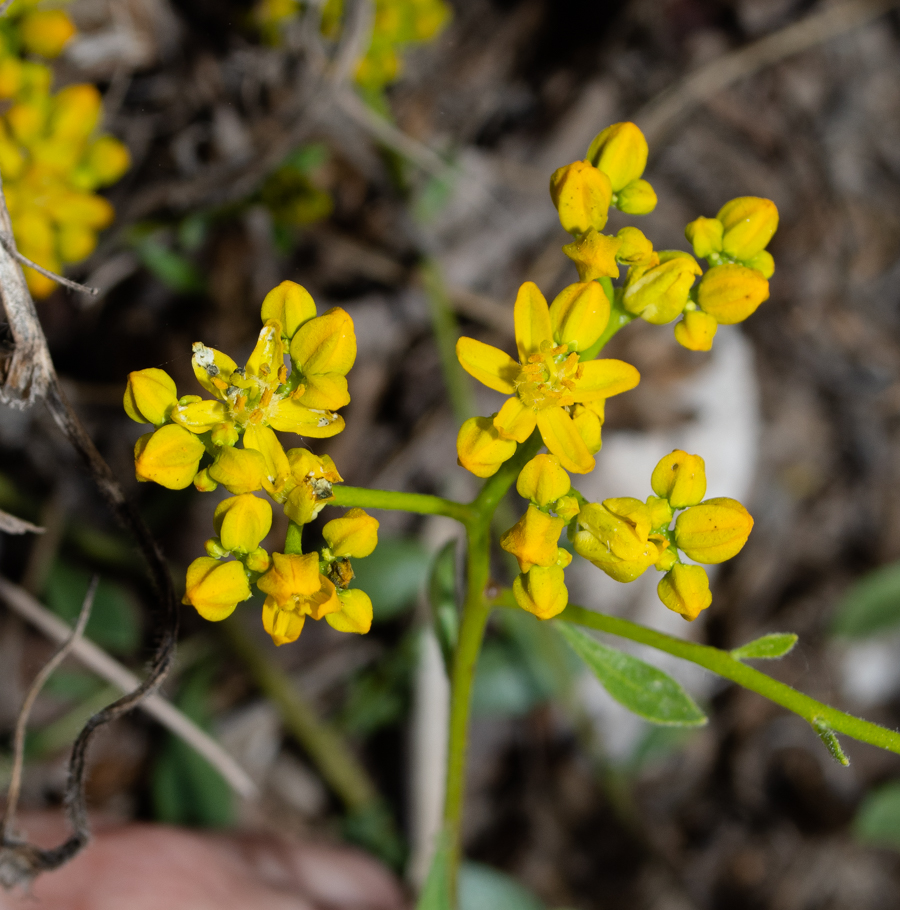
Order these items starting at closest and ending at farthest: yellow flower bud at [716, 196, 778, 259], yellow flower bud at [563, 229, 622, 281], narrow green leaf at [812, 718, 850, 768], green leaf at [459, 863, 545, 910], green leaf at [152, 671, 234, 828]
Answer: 1. narrow green leaf at [812, 718, 850, 768]
2. yellow flower bud at [563, 229, 622, 281]
3. yellow flower bud at [716, 196, 778, 259]
4. green leaf at [459, 863, 545, 910]
5. green leaf at [152, 671, 234, 828]

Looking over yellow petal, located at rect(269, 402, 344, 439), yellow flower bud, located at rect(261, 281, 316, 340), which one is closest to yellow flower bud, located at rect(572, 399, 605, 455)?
yellow petal, located at rect(269, 402, 344, 439)

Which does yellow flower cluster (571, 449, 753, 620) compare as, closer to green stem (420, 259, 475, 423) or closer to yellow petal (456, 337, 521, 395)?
yellow petal (456, 337, 521, 395)

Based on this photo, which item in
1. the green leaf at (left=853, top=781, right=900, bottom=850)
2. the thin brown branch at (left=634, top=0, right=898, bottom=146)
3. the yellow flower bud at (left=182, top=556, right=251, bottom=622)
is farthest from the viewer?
the thin brown branch at (left=634, top=0, right=898, bottom=146)

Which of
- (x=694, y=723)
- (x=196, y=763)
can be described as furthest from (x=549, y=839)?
(x=694, y=723)

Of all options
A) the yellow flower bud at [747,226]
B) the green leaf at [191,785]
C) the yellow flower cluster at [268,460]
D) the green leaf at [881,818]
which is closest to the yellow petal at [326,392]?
the yellow flower cluster at [268,460]

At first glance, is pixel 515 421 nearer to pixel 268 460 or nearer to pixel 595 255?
pixel 595 255

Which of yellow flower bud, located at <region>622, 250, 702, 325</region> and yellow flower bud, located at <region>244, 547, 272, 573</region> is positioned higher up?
yellow flower bud, located at <region>622, 250, 702, 325</region>
